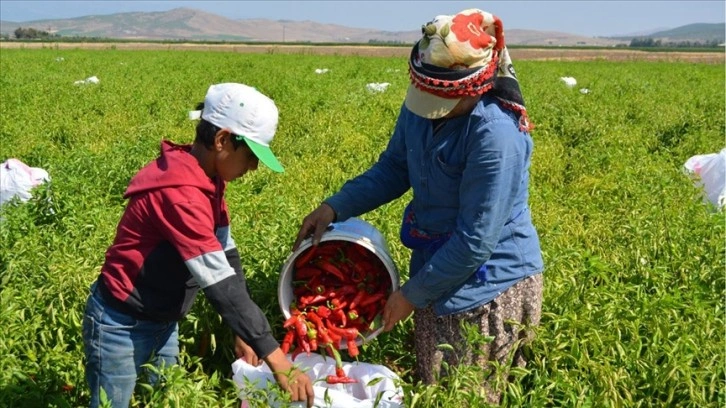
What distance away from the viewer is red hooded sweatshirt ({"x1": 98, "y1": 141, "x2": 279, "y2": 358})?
2246 millimetres

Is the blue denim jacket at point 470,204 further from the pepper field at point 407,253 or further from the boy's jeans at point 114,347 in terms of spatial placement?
the boy's jeans at point 114,347

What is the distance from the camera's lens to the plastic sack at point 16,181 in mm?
5371

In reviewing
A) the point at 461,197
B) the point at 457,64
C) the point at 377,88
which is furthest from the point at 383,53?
the point at 457,64

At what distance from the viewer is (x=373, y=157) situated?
24.5 feet

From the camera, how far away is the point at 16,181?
539 cm

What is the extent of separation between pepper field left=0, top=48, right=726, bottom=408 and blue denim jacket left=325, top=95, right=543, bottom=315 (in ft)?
1.22

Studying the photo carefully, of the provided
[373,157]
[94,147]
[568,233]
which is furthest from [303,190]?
[94,147]

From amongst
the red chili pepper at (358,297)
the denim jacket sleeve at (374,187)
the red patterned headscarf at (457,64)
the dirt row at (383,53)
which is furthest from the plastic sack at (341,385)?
the dirt row at (383,53)

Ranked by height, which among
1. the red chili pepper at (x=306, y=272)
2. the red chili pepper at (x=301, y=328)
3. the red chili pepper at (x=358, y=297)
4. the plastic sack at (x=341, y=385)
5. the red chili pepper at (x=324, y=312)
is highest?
the red chili pepper at (x=306, y=272)

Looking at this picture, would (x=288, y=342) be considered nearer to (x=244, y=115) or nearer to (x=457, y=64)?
(x=244, y=115)

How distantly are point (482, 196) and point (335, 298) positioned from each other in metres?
0.98

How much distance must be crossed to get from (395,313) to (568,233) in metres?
2.73

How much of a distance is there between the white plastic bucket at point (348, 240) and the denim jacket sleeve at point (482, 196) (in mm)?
379

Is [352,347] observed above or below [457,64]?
below
